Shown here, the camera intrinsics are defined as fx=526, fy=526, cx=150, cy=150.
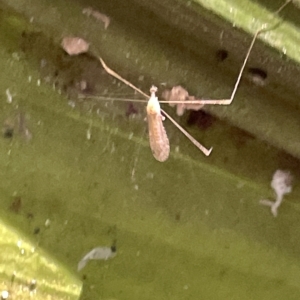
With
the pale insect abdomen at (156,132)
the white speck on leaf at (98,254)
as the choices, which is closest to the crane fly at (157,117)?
the pale insect abdomen at (156,132)

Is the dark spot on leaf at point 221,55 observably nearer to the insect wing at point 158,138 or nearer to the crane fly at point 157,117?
the crane fly at point 157,117

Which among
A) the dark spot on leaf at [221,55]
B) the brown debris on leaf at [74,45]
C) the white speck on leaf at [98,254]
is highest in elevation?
the dark spot on leaf at [221,55]

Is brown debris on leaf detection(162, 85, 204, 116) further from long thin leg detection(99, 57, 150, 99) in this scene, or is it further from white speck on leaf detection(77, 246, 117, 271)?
white speck on leaf detection(77, 246, 117, 271)

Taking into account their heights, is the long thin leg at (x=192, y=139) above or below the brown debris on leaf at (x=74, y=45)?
above

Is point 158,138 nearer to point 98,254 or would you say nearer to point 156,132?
point 156,132

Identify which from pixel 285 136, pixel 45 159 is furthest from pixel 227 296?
pixel 45 159

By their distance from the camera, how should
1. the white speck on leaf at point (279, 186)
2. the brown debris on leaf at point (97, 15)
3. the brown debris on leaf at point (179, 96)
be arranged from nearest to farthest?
the brown debris on leaf at point (97, 15) < the brown debris on leaf at point (179, 96) < the white speck on leaf at point (279, 186)

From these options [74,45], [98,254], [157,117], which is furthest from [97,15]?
[98,254]
